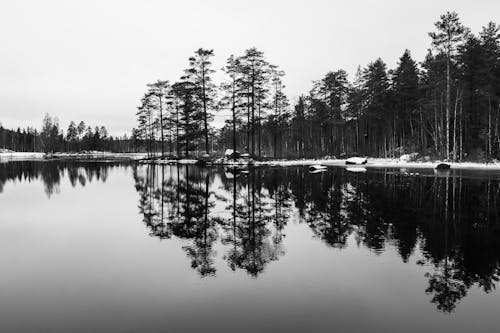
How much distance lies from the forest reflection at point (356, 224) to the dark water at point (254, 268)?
6 centimetres

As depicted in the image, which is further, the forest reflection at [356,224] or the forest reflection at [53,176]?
the forest reflection at [53,176]

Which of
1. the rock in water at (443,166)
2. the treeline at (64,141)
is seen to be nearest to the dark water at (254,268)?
the rock in water at (443,166)

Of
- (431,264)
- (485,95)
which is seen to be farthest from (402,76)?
(431,264)

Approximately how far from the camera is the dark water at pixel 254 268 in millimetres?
5512

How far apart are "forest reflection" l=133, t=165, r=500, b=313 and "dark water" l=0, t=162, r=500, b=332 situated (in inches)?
2.5

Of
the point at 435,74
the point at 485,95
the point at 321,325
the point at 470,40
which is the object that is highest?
A: the point at 470,40

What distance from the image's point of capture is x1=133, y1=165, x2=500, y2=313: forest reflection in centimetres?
791

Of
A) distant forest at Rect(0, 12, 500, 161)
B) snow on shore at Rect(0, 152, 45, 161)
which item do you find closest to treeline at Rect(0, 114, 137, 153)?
snow on shore at Rect(0, 152, 45, 161)

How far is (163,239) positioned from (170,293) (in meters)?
4.32

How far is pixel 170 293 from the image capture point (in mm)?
6539

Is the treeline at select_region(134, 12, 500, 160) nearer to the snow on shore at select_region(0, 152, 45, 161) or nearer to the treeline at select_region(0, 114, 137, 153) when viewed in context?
the snow on shore at select_region(0, 152, 45, 161)

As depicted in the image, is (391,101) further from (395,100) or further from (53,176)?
(53,176)

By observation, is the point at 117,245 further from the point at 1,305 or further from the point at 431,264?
the point at 431,264

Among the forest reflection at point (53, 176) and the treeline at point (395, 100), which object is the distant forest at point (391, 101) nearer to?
the treeline at point (395, 100)
